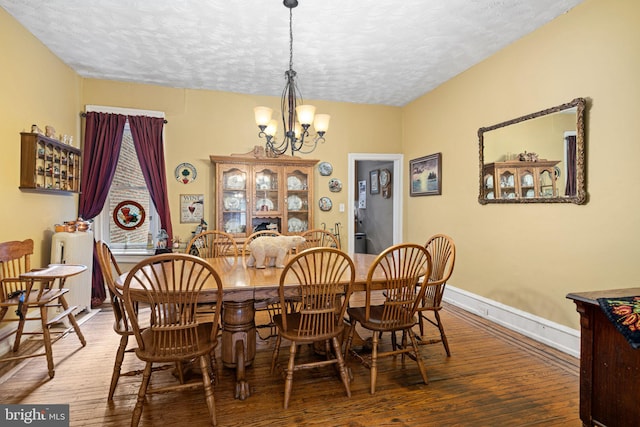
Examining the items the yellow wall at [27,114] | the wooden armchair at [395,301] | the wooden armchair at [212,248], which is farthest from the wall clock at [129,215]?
the wooden armchair at [395,301]

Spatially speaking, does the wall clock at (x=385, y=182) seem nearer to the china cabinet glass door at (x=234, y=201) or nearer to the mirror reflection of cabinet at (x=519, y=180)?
the mirror reflection of cabinet at (x=519, y=180)

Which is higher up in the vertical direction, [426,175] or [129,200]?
[426,175]

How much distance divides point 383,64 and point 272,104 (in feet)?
5.58

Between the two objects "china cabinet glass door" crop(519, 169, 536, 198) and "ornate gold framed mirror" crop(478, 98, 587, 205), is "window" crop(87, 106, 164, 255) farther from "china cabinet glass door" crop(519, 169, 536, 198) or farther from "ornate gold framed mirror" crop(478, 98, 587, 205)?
"china cabinet glass door" crop(519, 169, 536, 198)

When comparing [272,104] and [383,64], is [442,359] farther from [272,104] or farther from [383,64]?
[272,104]

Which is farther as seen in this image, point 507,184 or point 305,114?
point 507,184

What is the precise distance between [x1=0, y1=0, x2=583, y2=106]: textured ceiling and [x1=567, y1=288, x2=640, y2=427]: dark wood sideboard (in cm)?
228

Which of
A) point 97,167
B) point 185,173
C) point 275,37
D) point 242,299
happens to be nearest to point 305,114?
point 275,37

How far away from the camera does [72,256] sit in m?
3.31

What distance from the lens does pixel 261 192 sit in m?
4.51

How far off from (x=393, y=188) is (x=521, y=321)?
2.70 metres

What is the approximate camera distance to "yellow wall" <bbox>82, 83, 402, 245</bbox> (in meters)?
4.26

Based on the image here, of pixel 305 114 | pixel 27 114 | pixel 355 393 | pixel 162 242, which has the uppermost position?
pixel 27 114

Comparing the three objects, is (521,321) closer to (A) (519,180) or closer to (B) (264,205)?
(A) (519,180)
